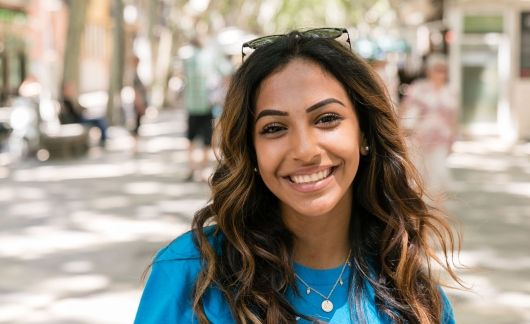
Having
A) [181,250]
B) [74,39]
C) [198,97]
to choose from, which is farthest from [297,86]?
[74,39]

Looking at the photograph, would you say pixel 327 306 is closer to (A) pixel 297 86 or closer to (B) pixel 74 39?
(A) pixel 297 86

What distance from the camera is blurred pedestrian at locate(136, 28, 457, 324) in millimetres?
2119

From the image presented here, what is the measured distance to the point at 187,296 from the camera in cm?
208

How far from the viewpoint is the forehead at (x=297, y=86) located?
222 cm

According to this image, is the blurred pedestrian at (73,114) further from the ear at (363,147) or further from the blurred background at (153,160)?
the ear at (363,147)

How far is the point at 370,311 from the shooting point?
7.36 feet

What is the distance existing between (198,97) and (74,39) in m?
9.50

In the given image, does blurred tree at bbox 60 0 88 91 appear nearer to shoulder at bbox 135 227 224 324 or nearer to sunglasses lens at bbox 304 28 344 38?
sunglasses lens at bbox 304 28 344 38

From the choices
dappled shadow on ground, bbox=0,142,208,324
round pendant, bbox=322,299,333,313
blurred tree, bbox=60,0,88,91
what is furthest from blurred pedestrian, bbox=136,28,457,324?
blurred tree, bbox=60,0,88,91

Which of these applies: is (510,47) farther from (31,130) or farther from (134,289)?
(134,289)

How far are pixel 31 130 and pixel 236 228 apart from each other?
15.6 metres

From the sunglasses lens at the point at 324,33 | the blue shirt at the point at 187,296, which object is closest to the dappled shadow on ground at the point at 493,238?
the blue shirt at the point at 187,296

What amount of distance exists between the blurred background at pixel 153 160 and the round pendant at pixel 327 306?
0.73 m

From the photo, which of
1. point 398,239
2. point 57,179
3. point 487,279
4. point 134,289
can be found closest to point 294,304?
point 398,239
